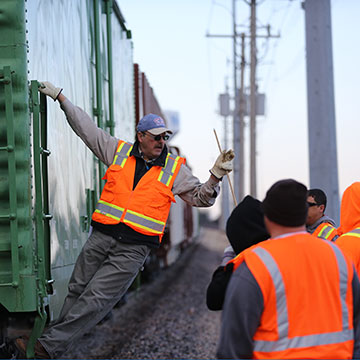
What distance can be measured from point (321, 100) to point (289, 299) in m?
7.79

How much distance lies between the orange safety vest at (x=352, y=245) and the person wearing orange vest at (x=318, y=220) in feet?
1.72

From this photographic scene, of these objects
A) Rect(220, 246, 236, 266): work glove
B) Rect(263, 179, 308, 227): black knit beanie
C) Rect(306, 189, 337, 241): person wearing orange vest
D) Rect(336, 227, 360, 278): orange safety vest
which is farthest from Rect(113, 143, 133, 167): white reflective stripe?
Rect(263, 179, 308, 227): black knit beanie

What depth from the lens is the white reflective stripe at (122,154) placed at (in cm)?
480

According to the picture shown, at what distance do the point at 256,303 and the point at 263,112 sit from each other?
21696 millimetres

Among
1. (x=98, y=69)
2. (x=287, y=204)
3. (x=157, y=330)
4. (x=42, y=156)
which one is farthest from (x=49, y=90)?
(x=157, y=330)

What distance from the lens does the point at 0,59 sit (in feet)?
14.4

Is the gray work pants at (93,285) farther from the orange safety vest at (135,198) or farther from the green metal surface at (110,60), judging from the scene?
the green metal surface at (110,60)

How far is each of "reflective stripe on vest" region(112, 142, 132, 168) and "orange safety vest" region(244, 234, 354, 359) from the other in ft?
7.58

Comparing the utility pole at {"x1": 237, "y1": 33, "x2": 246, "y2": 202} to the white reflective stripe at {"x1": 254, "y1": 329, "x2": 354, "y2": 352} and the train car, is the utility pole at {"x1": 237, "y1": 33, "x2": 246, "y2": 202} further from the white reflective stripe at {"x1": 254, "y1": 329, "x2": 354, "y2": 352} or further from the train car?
the white reflective stripe at {"x1": 254, "y1": 329, "x2": 354, "y2": 352}

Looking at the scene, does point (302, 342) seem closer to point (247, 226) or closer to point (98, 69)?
point (247, 226)

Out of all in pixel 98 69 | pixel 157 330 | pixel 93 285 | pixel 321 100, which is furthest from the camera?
pixel 157 330

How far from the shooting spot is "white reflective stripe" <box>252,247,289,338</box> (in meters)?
2.55

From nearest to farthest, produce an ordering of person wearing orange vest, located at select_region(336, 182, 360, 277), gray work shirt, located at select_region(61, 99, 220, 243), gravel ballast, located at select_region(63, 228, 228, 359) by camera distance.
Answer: person wearing orange vest, located at select_region(336, 182, 360, 277) → gray work shirt, located at select_region(61, 99, 220, 243) → gravel ballast, located at select_region(63, 228, 228, 359)

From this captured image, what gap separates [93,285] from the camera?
15.1 feet
